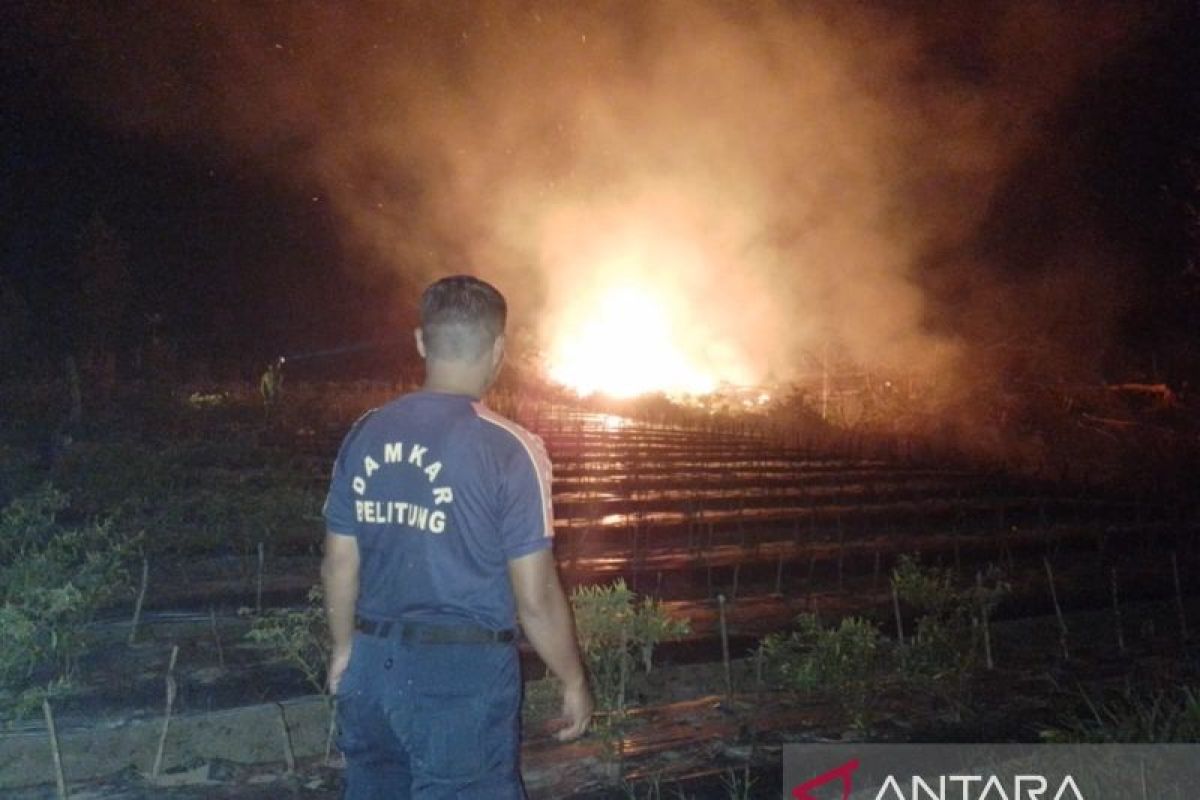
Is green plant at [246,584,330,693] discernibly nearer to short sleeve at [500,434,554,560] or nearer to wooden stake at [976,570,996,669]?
short sleeve at [500,434,554,560]

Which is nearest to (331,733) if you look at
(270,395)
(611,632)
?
(611,632)

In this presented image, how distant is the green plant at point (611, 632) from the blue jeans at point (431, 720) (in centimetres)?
216

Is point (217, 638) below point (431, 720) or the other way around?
below

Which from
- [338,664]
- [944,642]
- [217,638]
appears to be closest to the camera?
[338,664]

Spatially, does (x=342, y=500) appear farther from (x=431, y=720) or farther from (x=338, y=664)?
(x=431, y=720)

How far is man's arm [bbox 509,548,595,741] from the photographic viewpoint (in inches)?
85.0

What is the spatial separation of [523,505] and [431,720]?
49cm

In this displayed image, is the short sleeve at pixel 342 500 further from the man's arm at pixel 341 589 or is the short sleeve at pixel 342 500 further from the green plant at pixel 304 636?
the green plant at pixel 304 636

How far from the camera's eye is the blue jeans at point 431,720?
2092 millimetres

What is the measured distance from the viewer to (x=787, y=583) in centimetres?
729

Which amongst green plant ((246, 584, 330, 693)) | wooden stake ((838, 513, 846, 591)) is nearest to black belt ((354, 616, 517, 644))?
green plant ((246, 584, 330, 693))

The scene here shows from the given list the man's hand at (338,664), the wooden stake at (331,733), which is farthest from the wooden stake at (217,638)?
the man's hand at (338,664)

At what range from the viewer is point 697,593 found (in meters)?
6.93

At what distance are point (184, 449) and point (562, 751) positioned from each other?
8.20 m
